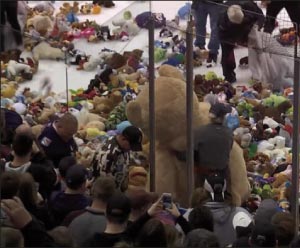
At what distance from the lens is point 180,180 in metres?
4.82

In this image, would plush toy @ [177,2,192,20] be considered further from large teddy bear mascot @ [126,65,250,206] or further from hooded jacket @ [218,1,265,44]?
large teddy bear mascot @ [126,65,250,206]

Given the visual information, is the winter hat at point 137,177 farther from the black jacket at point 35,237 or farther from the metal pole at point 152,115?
the black jacket at point 35,237

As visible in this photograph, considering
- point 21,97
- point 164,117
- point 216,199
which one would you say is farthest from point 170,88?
point 21,97

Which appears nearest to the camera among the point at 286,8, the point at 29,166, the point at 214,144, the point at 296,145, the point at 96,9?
the point at 29,166

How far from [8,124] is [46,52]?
772 mm

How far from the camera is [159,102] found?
4820mm

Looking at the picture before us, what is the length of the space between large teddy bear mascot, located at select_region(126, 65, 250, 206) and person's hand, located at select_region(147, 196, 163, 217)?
3.20 feet

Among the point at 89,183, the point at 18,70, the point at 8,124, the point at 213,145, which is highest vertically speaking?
the point at 18,70

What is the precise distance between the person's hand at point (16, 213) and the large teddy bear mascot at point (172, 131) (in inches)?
54.6

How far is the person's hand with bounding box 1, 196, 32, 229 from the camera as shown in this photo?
11.3 ft

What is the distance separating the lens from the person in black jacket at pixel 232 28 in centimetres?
549

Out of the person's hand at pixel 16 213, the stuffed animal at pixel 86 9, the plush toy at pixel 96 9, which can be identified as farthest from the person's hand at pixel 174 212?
the stuffed animal at pixel 86 9

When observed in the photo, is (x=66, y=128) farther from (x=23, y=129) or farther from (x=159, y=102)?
(x=159, y=102)

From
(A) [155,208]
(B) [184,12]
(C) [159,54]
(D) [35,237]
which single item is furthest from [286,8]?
(D) [35,237]
